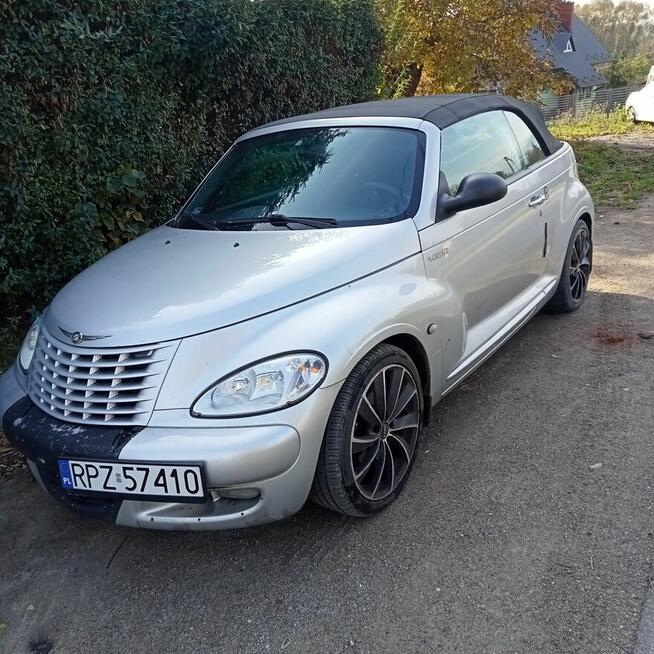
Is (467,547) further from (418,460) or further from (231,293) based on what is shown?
(231,293)

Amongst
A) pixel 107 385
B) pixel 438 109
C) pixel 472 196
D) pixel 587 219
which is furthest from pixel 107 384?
pixel 587 219

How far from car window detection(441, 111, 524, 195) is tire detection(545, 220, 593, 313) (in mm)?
900

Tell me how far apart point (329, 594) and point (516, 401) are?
5.76ft

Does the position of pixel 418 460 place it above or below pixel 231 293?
below

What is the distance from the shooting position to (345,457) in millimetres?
2547

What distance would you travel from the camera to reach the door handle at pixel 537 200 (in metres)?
4.04

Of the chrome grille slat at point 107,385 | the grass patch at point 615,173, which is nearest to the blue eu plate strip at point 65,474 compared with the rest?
the chrome grille slat at point 107,385

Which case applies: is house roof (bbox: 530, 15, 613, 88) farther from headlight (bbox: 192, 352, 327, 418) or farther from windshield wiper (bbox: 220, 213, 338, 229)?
headlight (bbox: 192, 352, 327, 418)

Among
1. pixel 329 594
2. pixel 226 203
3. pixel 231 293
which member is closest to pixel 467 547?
pixel 329 594

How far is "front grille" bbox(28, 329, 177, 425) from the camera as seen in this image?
2.39 m

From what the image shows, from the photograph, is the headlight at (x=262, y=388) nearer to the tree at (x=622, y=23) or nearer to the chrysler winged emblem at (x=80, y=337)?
the chrysler winged emblem at (x=80, y=337)

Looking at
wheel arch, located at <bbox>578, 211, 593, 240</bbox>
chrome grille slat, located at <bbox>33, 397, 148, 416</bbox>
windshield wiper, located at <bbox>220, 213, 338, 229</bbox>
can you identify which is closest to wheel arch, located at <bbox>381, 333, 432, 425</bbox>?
windshield wiper, located at <bbox>220, 213, 338, 229</bbox>

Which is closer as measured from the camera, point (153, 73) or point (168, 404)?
point (168, 404)

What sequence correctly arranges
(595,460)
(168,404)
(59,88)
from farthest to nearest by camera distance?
1. (59,88)
2. (595,460)
3. (168,404)
